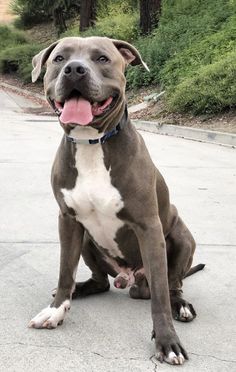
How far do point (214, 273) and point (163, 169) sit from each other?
410 centimetres

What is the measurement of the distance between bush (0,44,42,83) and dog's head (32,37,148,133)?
78.6 ft

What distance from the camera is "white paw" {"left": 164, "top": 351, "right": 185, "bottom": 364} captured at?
8.81 feet

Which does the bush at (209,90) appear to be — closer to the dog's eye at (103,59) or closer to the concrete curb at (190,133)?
the concrete curb at (190,133)

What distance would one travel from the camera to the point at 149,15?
21.5 meters

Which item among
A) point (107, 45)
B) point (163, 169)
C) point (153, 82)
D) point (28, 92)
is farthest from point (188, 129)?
point (28, 92)

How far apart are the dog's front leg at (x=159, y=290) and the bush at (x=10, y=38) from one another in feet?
104

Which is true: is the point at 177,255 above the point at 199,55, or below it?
above

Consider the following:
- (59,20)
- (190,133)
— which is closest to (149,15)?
(190,133)

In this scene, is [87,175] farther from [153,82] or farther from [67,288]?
[153,82]

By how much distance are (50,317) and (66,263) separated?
309 mm

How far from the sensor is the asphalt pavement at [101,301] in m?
2.73

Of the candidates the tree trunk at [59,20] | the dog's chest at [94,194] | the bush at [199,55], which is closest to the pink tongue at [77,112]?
the dog's chest at [94,194]

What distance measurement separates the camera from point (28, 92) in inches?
959

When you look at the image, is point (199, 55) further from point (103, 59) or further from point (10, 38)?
point (10, 38)
